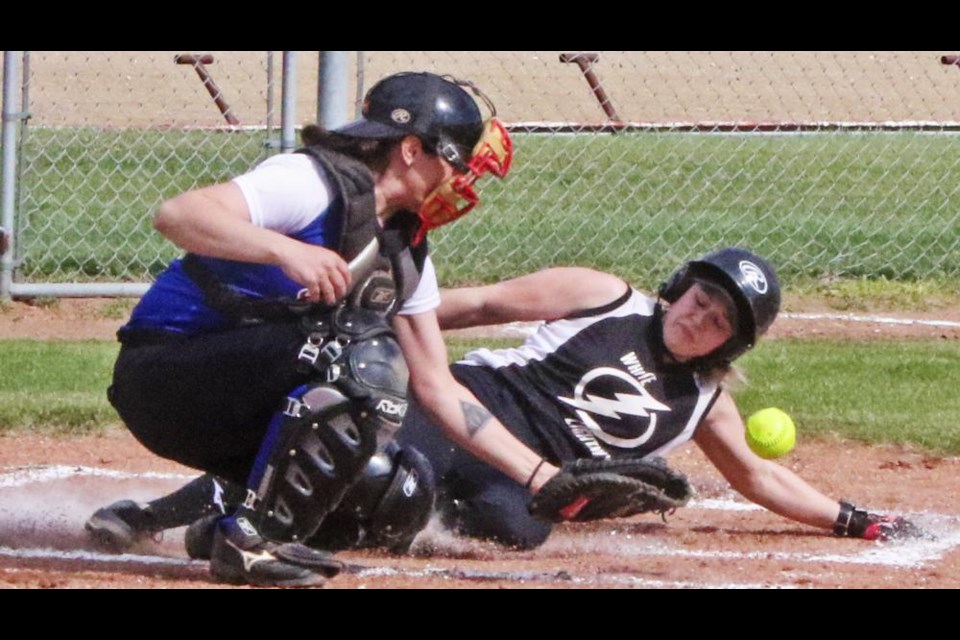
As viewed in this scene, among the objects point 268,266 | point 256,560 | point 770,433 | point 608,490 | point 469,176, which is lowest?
point 256,560

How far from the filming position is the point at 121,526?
170 inches

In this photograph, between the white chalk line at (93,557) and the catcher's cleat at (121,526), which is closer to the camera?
the white chalk line at (93,557)

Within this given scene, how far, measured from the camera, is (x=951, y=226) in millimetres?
9961

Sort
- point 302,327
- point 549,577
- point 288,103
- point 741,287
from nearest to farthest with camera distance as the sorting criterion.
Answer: point 302,327 → point 549,577 → point 741,287 → point 288,103

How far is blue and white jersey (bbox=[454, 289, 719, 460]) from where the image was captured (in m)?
4.49

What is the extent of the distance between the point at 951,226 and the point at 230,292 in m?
7.03

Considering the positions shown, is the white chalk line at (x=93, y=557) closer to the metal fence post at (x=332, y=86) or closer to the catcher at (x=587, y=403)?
the catcher at (x=587, y=403)

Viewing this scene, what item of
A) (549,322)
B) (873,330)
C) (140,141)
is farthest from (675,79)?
(549,322)

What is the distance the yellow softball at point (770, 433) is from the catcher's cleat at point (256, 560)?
1477mm

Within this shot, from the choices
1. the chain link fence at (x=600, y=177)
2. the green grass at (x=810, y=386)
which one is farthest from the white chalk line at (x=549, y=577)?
the chain link fence at (x=600, y=177)

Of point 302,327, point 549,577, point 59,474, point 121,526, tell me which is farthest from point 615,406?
point 59,474

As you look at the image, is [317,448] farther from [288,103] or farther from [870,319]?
[870,319]

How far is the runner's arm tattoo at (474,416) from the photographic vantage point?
13.6ft

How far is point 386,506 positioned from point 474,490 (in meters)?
0.54
